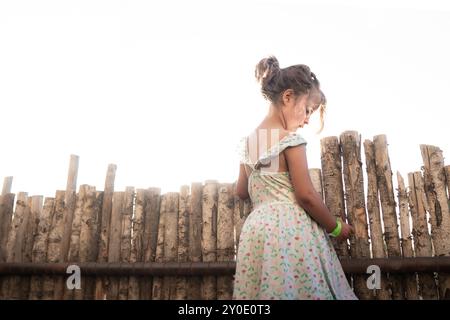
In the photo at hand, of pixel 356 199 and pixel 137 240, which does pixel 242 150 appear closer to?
pixel 356 199

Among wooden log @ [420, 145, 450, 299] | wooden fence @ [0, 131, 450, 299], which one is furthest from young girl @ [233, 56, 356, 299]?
wooden log @ [420, 145, 450, 299]

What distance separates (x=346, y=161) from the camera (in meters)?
4.39

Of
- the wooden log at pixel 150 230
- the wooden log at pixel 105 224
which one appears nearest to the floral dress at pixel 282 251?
the wooden log at pixel 150 230

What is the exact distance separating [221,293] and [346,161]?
214cm

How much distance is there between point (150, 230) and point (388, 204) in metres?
2.96

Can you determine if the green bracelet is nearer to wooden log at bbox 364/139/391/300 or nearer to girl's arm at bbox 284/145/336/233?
girl's arm at bbox 284/145/336/233

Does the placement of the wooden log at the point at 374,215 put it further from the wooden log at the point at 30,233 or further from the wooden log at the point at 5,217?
the wooden log at the point at 5,217

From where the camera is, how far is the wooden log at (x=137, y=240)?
15.5 feet

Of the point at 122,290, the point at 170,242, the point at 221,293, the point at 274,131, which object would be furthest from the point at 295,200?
the point at 122,290

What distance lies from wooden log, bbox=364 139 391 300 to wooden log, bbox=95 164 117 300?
3310 millimetres

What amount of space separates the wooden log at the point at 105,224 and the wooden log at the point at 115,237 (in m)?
0.07

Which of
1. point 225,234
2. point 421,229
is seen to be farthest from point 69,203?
point 421,229

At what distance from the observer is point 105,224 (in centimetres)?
517
